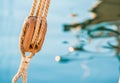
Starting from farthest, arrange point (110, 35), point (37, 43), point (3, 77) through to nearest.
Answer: point (110, 35), point (3, 77), point (37, 43)

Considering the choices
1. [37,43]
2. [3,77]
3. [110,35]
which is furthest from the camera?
[110,35]

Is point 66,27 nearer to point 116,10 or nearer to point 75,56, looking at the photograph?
point 75,56

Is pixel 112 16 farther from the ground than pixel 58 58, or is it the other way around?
pixel 112 16

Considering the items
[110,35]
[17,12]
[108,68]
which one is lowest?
[108,68]

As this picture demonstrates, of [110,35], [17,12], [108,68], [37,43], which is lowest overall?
[108,68]

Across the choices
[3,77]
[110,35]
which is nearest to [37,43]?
[3,77]

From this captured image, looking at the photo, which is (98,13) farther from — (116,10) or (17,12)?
(17,12)

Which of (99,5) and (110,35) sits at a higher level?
(99,5)

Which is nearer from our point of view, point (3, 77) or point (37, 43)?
point (37, 43)

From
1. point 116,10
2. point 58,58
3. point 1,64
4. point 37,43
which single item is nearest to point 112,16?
point 116,10
